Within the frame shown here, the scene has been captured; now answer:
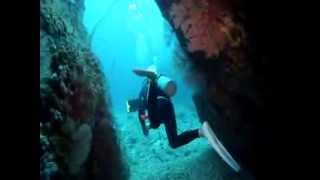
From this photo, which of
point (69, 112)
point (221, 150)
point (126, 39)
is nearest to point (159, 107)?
point (221, 150)

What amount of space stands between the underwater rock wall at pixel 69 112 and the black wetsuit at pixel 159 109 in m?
0.73

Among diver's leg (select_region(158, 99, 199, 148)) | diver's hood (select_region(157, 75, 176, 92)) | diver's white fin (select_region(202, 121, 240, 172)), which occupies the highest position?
diver's hood (select_region(157, 75, 176, 92))

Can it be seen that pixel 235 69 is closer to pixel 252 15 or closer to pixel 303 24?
pixel 252 15

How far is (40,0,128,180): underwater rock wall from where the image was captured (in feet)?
12.0

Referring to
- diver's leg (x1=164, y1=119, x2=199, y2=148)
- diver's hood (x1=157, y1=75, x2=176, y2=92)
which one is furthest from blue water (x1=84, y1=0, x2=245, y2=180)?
diver's hood (x1=157, y1=75, x2=176, y2=92)

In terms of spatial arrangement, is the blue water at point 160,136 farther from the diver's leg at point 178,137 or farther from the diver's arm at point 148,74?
the diver's arm at point 148,74

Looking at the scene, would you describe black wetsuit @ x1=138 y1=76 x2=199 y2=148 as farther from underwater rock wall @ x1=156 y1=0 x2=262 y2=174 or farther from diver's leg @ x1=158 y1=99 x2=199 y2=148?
underwater rock wall @ x1=156 y1=0 x2=262 y2=174

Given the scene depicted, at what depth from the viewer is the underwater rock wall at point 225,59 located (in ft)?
18.3

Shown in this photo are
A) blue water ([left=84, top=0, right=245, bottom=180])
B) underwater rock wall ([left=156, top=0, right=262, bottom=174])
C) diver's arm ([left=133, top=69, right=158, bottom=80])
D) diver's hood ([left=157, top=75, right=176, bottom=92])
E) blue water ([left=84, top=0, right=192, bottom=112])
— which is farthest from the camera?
blue water ([left=84, top=0, right=192, bottom=112])

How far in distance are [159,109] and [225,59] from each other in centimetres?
150

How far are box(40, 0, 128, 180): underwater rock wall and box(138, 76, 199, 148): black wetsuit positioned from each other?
73 cm

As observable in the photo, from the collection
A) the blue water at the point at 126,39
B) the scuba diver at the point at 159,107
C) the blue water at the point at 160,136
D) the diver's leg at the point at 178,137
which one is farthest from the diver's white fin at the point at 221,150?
the blue water at the point at 126,39

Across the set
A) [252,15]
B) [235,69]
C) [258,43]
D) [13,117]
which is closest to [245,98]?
[235,69]

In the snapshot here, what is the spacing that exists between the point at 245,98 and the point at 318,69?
1.26 meters
